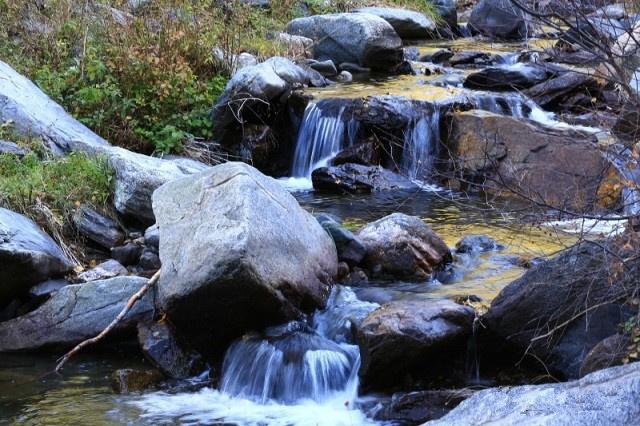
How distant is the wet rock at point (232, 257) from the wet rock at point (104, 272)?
0.95m

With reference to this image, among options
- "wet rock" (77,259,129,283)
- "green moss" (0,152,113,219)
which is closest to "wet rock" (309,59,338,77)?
"green moss" (0,152,113,219)

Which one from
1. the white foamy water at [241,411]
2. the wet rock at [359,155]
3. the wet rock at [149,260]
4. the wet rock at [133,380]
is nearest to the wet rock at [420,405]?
the white foamy water at [241,411]

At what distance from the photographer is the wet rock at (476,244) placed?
7684 mm

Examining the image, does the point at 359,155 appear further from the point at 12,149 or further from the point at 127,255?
the point at 12,149

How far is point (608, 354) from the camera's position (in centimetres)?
461

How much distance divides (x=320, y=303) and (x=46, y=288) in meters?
2.20

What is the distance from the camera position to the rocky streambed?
15.8ft

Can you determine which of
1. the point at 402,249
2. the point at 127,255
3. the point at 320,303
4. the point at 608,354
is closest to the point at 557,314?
the point at 608,354

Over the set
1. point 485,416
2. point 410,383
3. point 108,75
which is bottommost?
point 410,383

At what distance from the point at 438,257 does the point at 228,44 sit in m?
5.49

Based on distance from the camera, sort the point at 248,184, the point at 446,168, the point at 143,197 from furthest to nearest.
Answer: the point at 446,168 → the point at 143,197 → the point at 248,184

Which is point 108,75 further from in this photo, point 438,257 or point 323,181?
point 438,257

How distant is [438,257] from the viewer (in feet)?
24.1

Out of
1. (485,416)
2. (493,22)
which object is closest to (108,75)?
(485,416)
